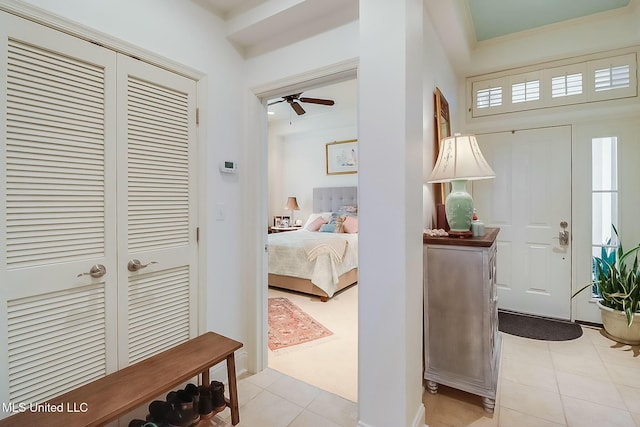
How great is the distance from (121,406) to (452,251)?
5.97ft

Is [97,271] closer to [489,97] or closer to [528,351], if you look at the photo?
[528,351]

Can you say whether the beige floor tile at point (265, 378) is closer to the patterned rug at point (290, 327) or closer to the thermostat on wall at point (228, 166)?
the patterned rug at point (290, 327)

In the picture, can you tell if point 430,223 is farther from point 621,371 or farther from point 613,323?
point 613,323

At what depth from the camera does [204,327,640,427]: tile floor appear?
163 centimetres

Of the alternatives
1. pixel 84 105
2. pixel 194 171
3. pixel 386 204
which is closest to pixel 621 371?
pixel 386 204

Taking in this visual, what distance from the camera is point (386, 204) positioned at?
4.56 ft

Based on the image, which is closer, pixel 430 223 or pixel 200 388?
pixel 200 388

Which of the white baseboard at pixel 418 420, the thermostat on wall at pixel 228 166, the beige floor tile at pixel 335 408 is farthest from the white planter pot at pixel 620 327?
the thermostat on wall at pixel 228 166

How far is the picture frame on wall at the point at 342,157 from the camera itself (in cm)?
547

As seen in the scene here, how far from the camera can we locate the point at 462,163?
1.86m

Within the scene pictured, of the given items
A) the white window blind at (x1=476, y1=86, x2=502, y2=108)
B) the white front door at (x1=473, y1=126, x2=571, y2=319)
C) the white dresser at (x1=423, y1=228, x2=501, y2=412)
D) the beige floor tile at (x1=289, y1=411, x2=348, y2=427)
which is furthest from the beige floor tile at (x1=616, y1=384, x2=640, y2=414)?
the white window blind at (x1=476, y1=86, x2=502, y2=108)

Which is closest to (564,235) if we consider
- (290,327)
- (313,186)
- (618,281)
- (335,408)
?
(618,281)

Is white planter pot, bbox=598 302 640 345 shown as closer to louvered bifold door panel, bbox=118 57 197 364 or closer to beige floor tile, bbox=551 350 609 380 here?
beige floor tile, bbox=551 350 609 380

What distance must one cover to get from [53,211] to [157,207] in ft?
1.49
